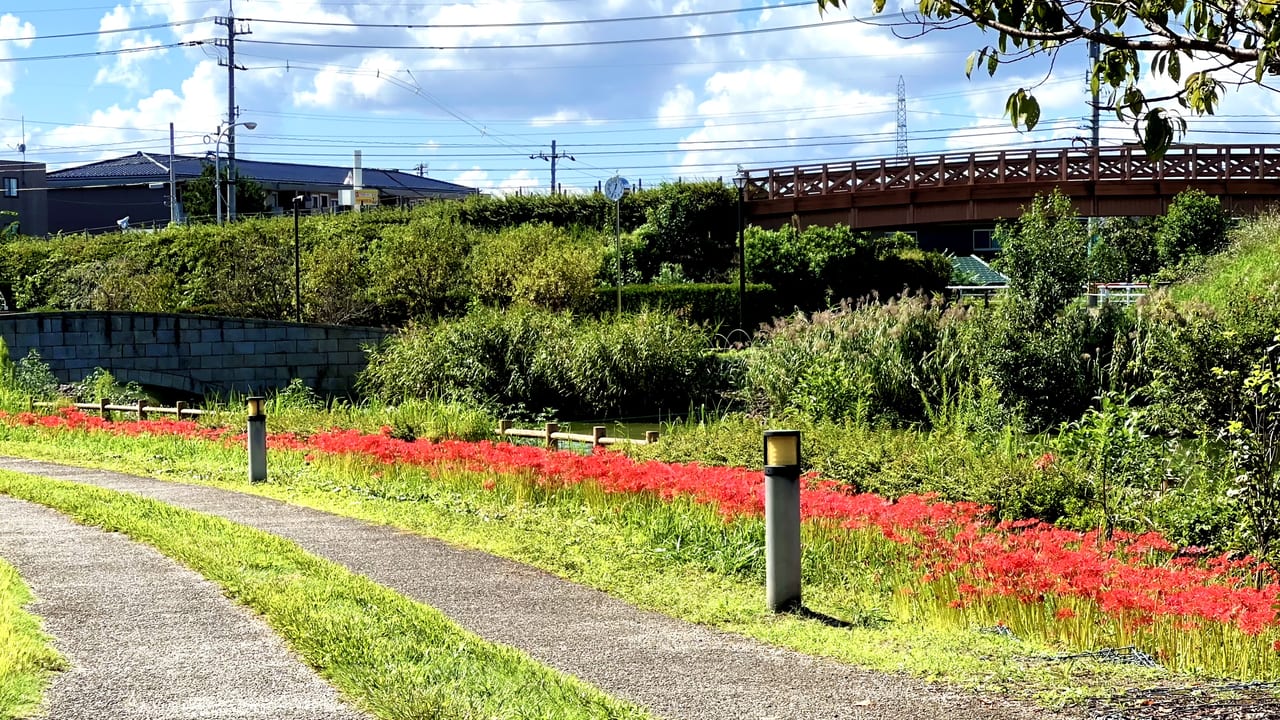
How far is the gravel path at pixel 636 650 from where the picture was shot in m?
5.02

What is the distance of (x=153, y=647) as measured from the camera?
19.2 ft

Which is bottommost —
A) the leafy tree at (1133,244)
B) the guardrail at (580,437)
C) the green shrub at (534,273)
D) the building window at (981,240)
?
the guardrail at (580,437)

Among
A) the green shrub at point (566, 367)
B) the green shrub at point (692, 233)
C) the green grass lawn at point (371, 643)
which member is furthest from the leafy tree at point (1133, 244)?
the green grass lawn at point (371, 643)

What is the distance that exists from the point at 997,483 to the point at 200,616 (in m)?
6.22

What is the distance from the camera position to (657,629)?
639 cm

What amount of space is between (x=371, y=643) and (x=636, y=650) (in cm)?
117

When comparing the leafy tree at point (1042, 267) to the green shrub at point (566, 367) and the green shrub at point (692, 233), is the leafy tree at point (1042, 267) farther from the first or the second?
the green shrub at point (692, 233)

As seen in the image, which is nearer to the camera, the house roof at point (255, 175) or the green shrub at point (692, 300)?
the green shrub at point (692, 300)

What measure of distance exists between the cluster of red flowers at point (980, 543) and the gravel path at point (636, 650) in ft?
5.07

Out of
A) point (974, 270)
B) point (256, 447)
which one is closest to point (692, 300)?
point (974, 270)

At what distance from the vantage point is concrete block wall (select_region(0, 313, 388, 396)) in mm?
29188

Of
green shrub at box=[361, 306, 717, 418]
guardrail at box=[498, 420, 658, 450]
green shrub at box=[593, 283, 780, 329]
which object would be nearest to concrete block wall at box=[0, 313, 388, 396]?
green shrub at box=[361, 306, 717, 418]

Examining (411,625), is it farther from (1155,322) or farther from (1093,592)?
(1155,322)

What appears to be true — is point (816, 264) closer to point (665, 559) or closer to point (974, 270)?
point (974, 270)
